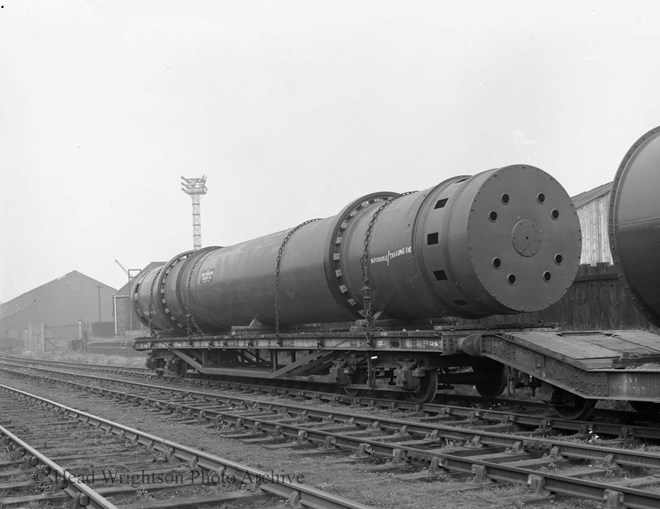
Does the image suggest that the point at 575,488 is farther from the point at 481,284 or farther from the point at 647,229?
the point at 481,284

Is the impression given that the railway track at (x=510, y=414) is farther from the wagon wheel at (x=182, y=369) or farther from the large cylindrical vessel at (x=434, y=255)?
the wagon wheel at (x=182, y=369)

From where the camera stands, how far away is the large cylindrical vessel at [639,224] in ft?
26.6

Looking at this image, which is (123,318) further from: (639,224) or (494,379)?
(639,224)

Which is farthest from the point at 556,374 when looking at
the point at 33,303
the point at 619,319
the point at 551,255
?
the point at 33,303

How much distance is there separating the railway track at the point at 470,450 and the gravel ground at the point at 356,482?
0.16 metres

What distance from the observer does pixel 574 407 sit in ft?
32.1

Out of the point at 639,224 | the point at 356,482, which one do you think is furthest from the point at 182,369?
the point at 639,224

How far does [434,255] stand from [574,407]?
298 centimetres

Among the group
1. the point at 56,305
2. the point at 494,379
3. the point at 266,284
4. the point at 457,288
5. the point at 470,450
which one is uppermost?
the point at 56,305

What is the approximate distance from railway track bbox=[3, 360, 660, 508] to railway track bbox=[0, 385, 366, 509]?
135cm

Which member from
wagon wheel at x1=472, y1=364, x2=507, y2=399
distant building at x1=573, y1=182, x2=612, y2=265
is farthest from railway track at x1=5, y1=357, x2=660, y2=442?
distant building at x1=573, y1=182, x2=612, y2=265

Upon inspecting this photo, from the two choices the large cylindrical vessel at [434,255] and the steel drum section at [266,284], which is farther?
the steel drum section at [266,284]

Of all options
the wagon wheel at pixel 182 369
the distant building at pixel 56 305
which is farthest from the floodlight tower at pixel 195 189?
the wagon wheel at pixel 182 369

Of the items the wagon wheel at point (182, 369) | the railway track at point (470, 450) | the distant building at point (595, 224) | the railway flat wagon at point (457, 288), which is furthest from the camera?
the distant building at point (595, 224)
